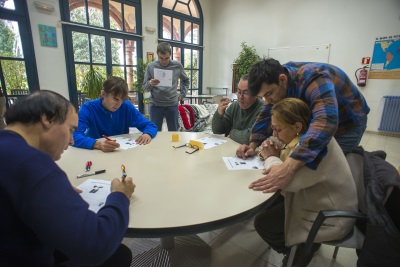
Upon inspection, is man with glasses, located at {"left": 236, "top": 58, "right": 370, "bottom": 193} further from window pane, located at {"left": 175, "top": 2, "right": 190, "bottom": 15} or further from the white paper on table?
window pane, located at {"left": 175, "top": 2, "right": 190, "bottom": 15}

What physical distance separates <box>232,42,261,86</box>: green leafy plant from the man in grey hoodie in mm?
3868

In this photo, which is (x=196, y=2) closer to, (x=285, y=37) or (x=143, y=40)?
(x=143, y=40)

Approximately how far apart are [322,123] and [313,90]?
8.8 inches

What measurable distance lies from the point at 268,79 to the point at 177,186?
727 mm

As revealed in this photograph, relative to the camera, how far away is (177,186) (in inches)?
39.2

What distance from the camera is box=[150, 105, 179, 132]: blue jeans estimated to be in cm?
307

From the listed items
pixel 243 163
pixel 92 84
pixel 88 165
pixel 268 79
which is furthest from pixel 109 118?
pixel 92 84

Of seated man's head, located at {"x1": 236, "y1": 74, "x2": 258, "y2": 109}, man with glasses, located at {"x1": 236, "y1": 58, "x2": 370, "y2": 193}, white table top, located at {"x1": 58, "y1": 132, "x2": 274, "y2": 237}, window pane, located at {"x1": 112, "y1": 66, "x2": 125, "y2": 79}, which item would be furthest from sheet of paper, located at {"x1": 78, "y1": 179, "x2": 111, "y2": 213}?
window pane, located at {"x1": 112, "y1": 66, "x2": 125, "y2": 79}

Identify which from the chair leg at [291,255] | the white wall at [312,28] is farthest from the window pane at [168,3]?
the chair leg at [291,255]

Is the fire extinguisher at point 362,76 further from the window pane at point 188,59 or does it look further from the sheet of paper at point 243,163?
the sheet of paper at point 243,163

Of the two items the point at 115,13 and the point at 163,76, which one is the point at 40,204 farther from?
the point at 115,13

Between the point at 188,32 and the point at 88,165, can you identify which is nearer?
the point at 88,165

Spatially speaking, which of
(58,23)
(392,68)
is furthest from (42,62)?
(392,68)

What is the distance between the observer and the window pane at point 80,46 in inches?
189
